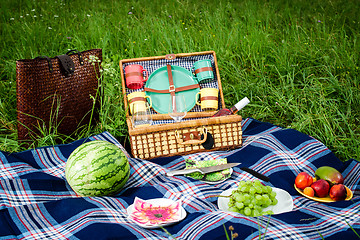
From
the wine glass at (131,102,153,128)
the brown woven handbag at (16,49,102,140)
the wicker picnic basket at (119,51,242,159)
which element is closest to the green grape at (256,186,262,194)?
the wicker picnic basket at (119,51,242,159)

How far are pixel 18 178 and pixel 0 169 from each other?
0.54 feet

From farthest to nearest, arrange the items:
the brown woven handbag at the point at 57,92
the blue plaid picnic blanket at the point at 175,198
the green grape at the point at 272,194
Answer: the brown woven handbag at the point at 57,92, the green grape at the point at 272,194, the blue plaid picnic blanket at the point at 175,198

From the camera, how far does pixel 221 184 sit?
7.45 ft

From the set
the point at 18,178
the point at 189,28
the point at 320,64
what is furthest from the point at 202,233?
the point at 189,28

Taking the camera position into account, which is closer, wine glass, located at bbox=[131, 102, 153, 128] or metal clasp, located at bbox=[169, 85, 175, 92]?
wine glass, located at bbox=[131, 102, 153, 128]

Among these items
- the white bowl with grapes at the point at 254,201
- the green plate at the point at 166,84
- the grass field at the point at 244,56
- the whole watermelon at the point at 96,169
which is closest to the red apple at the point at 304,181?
the white bowl with grapes at the point at 254,201

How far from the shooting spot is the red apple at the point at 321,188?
2.05 meters

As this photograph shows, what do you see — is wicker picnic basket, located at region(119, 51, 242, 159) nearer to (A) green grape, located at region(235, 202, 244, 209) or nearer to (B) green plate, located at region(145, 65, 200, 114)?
(B) green plate, located at region(145, 65, 200, 114)

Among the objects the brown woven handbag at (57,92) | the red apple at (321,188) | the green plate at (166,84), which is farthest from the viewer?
the green plate at (166,84)

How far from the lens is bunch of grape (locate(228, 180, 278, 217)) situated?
5.92ft

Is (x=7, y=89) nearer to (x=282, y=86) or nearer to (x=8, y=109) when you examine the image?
(x=8, y=109)

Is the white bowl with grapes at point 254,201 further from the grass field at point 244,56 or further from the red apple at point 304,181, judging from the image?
the grass field at point 244,56

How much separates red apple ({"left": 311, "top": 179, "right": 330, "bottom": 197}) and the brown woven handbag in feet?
6.26

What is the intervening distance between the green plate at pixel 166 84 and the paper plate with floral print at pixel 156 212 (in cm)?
141
